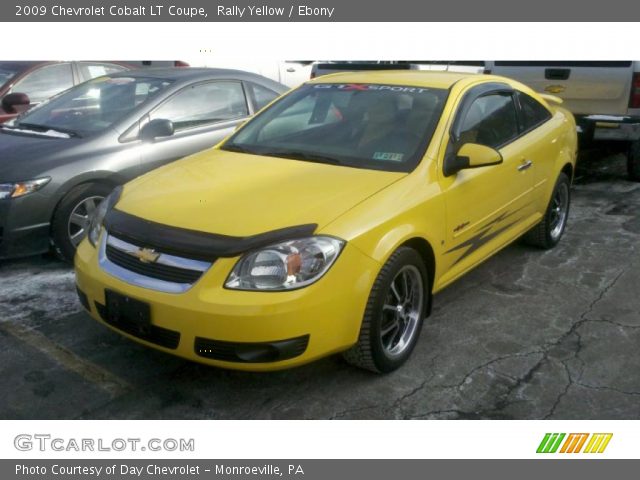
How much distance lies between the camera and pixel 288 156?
390 centimetres

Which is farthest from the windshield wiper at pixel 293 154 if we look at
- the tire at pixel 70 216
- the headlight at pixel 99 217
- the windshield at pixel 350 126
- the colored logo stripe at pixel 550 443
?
the colored logo stripe at pixel 550 443

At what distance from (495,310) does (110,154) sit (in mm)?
3072

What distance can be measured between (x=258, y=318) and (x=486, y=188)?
1886mm

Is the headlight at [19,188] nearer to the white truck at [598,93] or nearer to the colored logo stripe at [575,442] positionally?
the colored logo stripe at [575,442]

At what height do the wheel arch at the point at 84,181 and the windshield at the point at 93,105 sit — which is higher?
the windshield at the point at 93,105

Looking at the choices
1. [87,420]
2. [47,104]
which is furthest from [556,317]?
[47,104]

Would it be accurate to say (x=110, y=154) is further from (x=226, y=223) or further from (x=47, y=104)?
(x=226, y=223)

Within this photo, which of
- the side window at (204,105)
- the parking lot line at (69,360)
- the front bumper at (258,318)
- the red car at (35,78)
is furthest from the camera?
the red car at (35,78)

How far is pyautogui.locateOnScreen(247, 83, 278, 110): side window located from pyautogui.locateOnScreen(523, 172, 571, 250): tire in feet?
8.89

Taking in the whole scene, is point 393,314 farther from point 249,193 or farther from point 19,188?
point 19,188

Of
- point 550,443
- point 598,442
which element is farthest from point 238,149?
point 598,442

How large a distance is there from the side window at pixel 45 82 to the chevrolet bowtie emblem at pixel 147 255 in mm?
4710

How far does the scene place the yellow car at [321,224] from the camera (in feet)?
9.55

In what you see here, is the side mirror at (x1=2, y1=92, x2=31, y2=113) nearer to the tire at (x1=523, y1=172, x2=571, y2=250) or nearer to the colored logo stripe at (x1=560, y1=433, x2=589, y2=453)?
the tire at (x1=523, y1=172, x2=571, y2=250)
